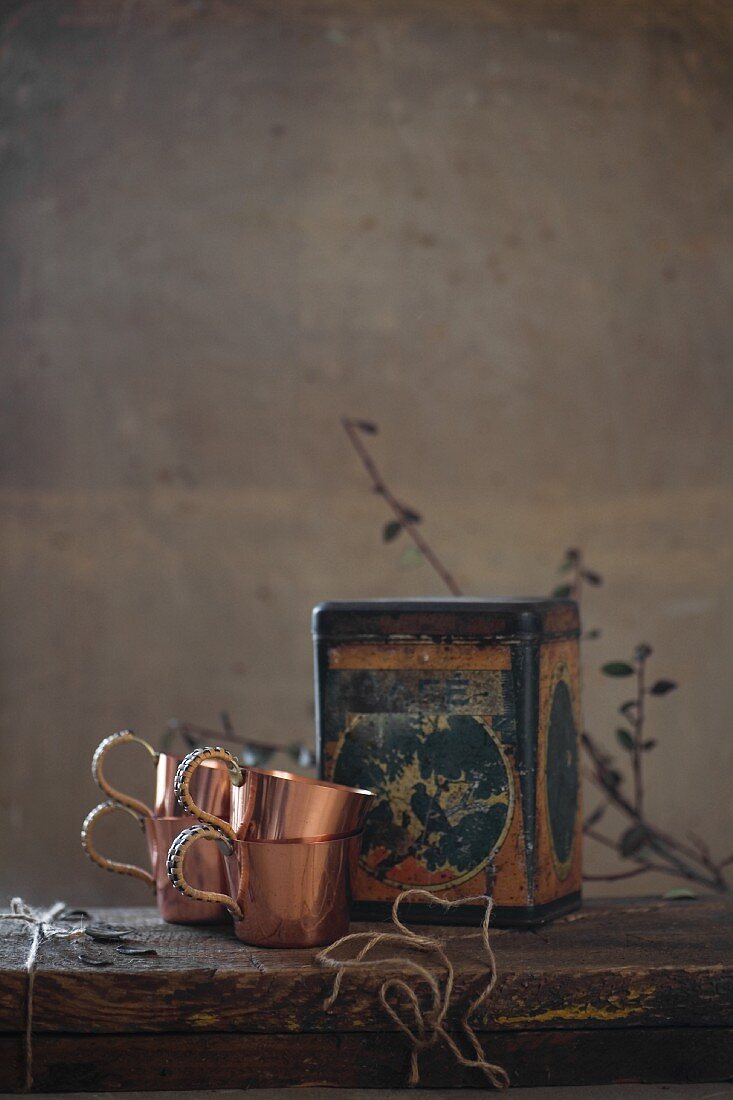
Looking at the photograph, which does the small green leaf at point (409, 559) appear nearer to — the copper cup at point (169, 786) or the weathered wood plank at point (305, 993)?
the copper cup at point (169, 786)

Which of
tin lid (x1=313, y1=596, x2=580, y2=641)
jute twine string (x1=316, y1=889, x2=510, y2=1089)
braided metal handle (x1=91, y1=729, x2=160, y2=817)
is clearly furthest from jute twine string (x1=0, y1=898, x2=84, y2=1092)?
tin lid (x1=313, y1=596, x2=580, y2=641)

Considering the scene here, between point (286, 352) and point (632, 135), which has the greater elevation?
point (632, 135)

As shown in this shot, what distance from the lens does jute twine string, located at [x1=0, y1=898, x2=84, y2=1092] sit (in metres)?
0.98

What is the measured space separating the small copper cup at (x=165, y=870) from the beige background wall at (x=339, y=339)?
101 cm

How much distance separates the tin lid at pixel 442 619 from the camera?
3.78 ft

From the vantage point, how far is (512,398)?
228 centimetres

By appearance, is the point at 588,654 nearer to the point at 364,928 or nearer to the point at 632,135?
the point at 632,135

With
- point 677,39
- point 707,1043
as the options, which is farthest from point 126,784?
point 677,39

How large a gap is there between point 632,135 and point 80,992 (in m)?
1.92

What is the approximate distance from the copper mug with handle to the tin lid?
0.19 meters

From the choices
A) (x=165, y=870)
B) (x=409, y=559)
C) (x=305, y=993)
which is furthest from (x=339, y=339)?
(x=305, y=993)

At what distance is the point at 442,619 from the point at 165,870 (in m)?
0.37

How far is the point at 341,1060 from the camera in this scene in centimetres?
100

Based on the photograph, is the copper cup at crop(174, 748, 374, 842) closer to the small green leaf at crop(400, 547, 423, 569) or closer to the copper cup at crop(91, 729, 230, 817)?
the copper cup at crop(91, 729, 230, 817)
